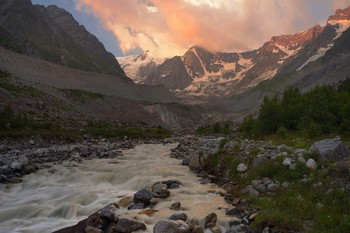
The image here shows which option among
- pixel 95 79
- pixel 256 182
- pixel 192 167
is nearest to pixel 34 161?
pixel 192 167

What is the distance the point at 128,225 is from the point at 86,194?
663 centimetres

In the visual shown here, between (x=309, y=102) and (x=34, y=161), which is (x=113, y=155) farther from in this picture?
(x=309, y=102)

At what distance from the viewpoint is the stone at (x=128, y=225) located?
13252 millimetres

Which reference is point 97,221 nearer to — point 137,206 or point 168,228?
point 168,228

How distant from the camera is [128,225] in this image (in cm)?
1344

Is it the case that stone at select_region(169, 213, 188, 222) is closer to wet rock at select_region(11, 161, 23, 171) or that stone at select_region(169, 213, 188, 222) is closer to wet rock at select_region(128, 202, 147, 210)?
wet rock at select_region(128, 202, 147, 210)

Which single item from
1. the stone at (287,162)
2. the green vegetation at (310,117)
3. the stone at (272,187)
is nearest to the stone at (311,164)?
the stone at (287,162)

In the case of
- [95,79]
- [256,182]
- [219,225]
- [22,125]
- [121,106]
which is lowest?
[219,225]

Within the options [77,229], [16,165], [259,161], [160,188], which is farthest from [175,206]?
[16,165]

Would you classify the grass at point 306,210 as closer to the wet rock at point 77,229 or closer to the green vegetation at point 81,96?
the wet rock at point 77,229

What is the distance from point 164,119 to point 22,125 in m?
91.7

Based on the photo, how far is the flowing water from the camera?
15719mm

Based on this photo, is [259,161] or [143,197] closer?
[143,197]

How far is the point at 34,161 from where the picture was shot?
28594 mm
